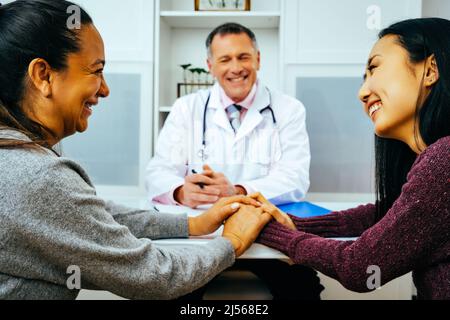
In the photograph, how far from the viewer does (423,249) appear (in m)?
0.82

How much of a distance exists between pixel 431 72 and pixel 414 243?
1.10 feet

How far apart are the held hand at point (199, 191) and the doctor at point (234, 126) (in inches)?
15.7

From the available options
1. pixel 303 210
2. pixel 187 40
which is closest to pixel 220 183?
pixel 303 210

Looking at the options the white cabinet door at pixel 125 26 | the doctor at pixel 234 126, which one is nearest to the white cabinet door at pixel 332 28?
the doctor at pixel 234 126

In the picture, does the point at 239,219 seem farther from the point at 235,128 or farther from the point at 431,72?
the point at 235,128

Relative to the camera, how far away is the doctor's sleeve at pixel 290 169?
1779 mm

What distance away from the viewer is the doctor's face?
7.26ft

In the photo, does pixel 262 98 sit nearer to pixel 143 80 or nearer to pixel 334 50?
pixel 334 50

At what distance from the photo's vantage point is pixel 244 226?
1.10 m

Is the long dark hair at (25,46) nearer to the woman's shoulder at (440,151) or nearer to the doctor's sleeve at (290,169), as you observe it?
the woman's shoulder at (440,151)

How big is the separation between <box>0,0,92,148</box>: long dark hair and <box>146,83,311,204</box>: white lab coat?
3.79 ft

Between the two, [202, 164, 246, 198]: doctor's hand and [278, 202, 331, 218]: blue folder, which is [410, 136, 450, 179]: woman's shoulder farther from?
[202, 164, 246, 198]: doctor's hand

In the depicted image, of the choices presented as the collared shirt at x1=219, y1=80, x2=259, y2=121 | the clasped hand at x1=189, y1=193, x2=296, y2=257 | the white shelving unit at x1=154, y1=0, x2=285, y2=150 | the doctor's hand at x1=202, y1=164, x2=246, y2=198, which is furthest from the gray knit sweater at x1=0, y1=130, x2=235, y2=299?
the white shelving unit at x1=154, y1=0, x2=285, y2=150
